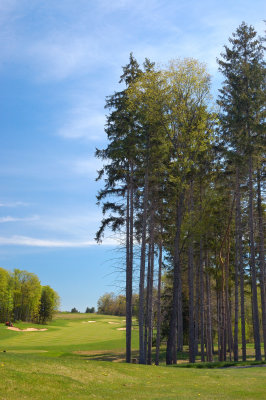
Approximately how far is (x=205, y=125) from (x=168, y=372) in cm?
1253

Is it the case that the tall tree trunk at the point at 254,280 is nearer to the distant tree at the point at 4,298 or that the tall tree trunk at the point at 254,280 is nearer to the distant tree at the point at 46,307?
the distant tree at the point at 4,298

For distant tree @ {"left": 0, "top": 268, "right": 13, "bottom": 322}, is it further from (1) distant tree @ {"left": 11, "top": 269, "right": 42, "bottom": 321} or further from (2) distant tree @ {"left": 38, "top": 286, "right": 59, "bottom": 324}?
(2) distant tree @ {"left": 38, "top": 286, "right": 59, "bottom": 324}

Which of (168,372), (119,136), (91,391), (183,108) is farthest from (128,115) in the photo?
(91,391)

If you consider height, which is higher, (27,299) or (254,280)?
(254,280)

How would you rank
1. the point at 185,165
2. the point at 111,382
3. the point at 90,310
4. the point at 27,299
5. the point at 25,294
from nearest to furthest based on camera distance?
the point at 111,382 < the point at 185,165 < the point at 25,294 < the point at 27,299 < the point at 90,310

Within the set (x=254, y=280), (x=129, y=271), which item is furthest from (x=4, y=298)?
(x=254, y=280)

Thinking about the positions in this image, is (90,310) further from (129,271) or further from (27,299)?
(129,271)

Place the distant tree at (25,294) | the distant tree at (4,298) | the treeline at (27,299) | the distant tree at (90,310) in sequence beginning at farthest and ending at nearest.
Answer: the distant tree at (90,310) → the distant tree at (25,294) → the treeline at (27,299) → the distant tree at (4,298)

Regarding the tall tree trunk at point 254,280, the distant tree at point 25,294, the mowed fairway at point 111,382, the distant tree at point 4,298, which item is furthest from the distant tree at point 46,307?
the mowed fairway at point 111,382

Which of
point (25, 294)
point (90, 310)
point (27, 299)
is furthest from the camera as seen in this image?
point (90, 310)

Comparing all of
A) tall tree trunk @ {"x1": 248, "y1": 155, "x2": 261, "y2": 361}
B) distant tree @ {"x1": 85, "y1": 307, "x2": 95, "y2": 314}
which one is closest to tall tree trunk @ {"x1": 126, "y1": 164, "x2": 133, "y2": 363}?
tall tree trunk @ {"x1": 248, "y1": 155, "x2": 261, "y2": 361}

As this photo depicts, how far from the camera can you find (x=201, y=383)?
11703 mm

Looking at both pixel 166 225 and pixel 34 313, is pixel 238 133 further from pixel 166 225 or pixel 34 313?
pixel 34 313

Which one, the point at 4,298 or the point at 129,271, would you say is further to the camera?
the point at 4,298
